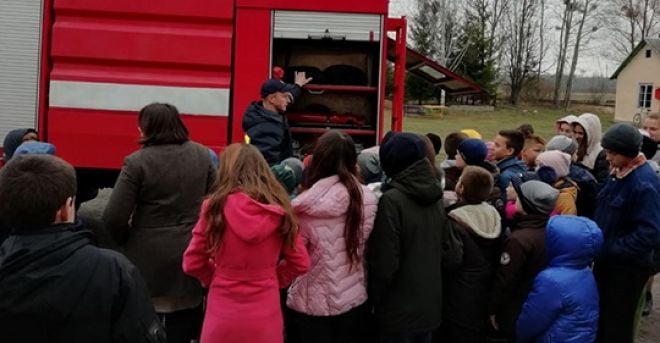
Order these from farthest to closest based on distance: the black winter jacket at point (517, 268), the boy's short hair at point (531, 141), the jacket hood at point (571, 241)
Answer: the boy's short hair at point (531, 141) → the black winter jacket at point (517, 268) → the jacket hood at point (571, 241)

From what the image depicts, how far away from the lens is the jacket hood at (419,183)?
12.1 feet

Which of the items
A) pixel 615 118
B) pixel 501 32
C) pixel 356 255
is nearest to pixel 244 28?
pixel 356 255

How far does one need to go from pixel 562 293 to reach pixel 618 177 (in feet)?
3.13

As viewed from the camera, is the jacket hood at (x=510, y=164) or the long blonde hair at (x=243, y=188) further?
the jacket hood at (x=510, y=164)

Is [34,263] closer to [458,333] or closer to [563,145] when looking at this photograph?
[458,333]

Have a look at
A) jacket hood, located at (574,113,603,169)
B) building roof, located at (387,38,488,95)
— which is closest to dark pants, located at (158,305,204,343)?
jacket hood, located at (574,113,603,169)

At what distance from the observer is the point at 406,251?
371cm

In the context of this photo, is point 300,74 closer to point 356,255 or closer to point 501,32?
point 356,255

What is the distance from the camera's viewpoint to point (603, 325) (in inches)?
167

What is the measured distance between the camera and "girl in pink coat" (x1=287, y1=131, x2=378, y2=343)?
3.54 metres

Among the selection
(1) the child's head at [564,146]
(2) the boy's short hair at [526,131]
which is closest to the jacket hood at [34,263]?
(1) the child's head at [564,146]

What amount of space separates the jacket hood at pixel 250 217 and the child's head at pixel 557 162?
7.27 ft

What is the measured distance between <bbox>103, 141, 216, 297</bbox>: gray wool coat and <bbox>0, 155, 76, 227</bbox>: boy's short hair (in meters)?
1.39

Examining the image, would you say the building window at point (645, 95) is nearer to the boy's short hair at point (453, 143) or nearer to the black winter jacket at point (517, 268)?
the boy's short hair at point (453, 143)
